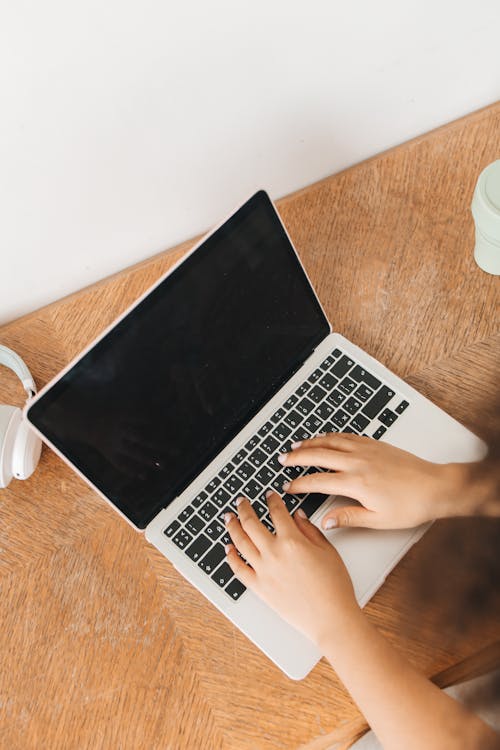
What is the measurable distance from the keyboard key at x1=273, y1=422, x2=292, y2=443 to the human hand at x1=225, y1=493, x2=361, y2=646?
0.07 m

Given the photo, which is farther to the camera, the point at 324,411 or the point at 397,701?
the point at 324,411

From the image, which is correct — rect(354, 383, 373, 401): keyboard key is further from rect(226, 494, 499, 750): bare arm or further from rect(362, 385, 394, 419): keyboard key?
rect(226, 494, 499, 750): bare arm

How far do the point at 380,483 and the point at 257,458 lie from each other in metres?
0.13

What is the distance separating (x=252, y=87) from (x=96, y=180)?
190 millimetres

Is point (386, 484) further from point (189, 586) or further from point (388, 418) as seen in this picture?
point (189, 586)

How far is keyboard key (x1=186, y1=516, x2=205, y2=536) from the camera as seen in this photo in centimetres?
71

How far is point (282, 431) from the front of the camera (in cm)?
74

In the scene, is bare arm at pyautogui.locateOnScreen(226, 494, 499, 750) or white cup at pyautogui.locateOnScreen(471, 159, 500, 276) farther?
white cup at pyautogui.locateOnScreen(471, 159, 500, 276)

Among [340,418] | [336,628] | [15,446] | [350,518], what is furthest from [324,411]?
[15,446]

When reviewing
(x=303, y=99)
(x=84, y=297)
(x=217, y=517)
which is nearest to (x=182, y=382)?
(x=217, y=517)

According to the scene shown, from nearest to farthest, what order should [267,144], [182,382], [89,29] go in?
[89,29]
[182,382]
[267,144]

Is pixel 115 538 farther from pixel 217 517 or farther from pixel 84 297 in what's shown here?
pixel 84 297

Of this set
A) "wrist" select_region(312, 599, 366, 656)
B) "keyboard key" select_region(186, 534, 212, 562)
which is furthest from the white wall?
"wrist" select_region(312, 599, 366, 656)

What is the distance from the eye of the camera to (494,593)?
2.35ft
